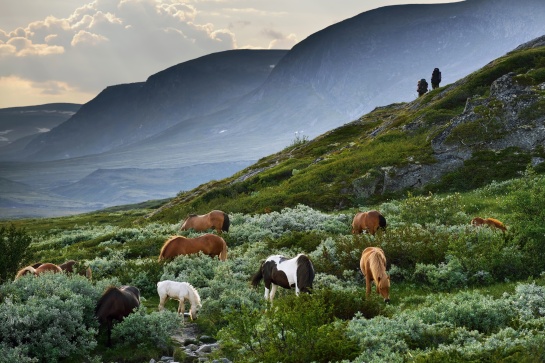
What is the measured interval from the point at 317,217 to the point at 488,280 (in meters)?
18.3

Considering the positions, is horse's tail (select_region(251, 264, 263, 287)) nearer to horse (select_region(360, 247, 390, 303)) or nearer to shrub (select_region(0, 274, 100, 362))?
horse (select_region(360, 247, 390, 303))

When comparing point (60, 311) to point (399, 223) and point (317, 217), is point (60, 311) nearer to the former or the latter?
point (399, 223)

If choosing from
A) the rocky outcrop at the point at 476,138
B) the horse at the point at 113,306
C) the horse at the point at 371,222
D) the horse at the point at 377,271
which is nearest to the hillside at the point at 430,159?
the rocky outcrop at the point at 476,138

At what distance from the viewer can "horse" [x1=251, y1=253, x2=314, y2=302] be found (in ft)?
62.0

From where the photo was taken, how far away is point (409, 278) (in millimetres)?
22453

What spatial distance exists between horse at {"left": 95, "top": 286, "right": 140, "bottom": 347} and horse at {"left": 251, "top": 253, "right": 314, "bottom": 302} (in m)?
4.29

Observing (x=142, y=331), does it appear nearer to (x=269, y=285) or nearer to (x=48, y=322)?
(x=48, y=322)

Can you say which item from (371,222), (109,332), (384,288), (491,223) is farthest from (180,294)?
(491,223)

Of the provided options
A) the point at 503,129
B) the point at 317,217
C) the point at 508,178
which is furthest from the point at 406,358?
the point at 503,129

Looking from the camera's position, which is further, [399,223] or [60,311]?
[399,223]

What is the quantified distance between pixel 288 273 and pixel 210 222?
66.5 feet

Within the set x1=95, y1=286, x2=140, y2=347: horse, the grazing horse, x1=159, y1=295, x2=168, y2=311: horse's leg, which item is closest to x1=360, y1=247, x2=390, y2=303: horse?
x1=159, y1=295, x2=168, y2=311: horse's leg

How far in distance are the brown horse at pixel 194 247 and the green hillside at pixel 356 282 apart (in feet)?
2.77

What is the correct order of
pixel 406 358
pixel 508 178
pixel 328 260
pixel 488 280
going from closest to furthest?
1. pixel 406 358
2. pixel 488 280
3. pixel 328 260
4. pixel 508 178
